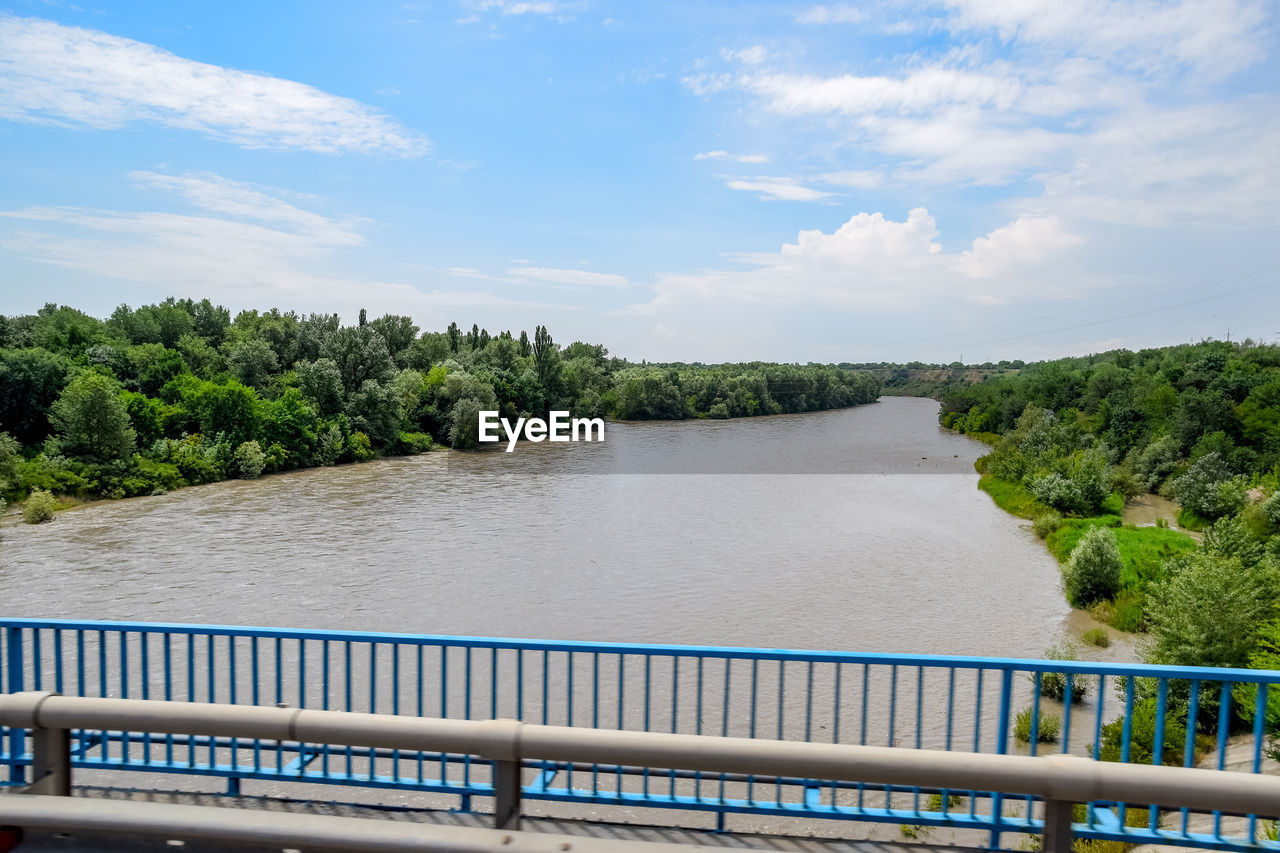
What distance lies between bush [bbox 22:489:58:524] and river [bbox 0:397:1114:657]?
1.89ft

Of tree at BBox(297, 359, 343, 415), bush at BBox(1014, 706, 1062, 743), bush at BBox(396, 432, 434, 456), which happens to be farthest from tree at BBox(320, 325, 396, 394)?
bush at BBox(1014, 706, 1062, 743)

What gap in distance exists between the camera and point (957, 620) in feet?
67.0

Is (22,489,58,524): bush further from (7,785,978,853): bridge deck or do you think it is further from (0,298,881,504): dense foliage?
(7,785,978,853): bridge deck

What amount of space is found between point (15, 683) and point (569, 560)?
21589mm

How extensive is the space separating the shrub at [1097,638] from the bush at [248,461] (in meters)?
38.8

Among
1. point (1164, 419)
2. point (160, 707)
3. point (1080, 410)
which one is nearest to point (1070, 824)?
point (160, 707)

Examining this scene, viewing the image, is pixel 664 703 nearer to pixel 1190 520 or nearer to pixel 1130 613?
pixel 1130 613

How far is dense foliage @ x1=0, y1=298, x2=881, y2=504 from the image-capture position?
3678 cm

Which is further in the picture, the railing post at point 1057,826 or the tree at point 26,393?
the tree at point 26,393

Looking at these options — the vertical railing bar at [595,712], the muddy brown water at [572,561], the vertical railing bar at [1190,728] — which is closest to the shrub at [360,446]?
the muddy brown water at [572,561]

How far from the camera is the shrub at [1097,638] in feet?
61.7

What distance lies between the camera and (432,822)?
369 cm

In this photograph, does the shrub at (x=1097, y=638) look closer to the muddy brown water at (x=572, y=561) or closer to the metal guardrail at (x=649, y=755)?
the muddy brown water at (x=572, y=561)

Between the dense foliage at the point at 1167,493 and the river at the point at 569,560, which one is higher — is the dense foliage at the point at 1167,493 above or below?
above
